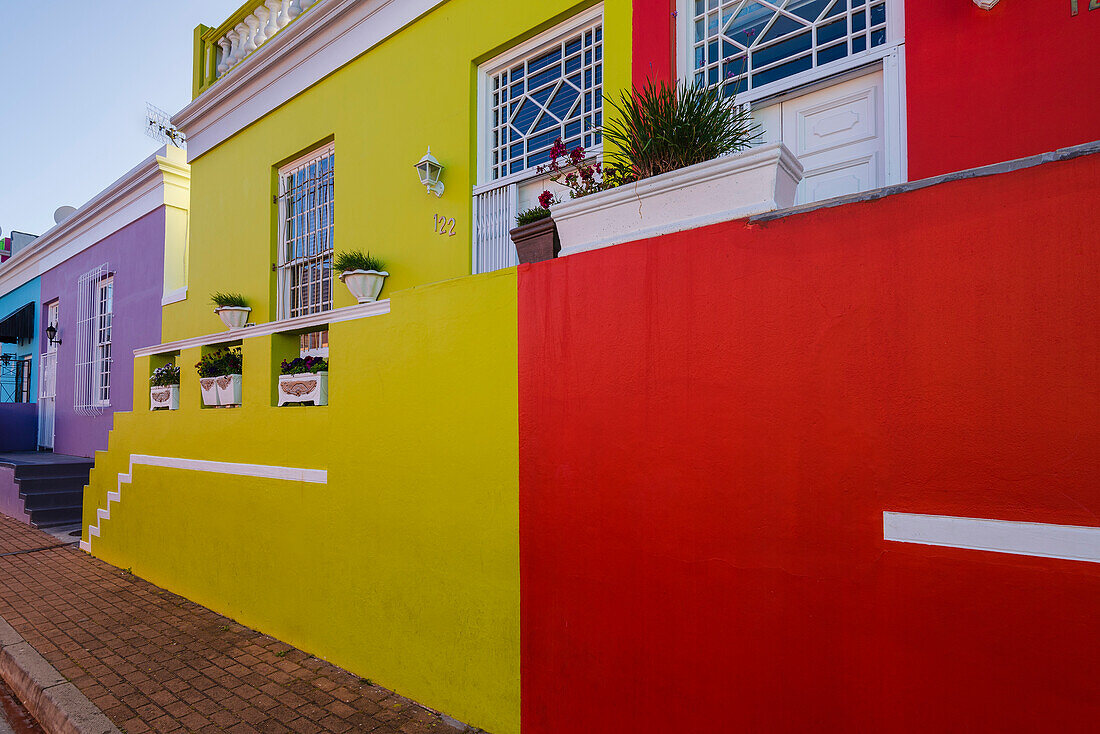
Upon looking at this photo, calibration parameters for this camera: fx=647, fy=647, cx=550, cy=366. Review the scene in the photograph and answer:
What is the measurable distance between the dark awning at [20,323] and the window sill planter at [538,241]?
1638cm

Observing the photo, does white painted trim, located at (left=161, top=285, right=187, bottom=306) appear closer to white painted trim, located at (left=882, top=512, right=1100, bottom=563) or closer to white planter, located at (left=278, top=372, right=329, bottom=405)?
white planter, located at (left=278, top=372, right=329, bottom=405)

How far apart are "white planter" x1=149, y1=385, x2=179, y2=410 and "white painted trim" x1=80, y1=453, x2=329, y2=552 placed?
1.80 ft

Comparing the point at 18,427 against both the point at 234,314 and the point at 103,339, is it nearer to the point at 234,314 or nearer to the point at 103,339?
the point at 103,339

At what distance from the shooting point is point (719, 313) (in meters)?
2.88

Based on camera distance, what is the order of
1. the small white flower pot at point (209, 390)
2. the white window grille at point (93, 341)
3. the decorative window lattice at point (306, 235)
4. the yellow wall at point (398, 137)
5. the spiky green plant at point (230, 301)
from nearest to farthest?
the yellow wall at point (398, 137) < the small white flower pot at point (209, 390) < the decorative window lattice at point (306, 235) < the spiky green plant at point (230, 301) < the white window grille at point (93, 341)

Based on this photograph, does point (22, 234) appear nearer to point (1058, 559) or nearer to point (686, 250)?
point (686, 250)

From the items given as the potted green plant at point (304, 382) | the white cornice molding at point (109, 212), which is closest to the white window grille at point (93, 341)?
the white cornice molding at point (109, 212)

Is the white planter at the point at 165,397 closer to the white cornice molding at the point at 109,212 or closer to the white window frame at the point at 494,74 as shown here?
the white window frame at the point at 494,74

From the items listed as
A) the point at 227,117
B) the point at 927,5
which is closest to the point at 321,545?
the point at 927,5

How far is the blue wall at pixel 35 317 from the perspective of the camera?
1500 cm

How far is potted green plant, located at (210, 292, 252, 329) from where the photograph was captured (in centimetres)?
780

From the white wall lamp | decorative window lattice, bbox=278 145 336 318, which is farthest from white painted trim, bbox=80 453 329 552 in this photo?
the white wall lamp

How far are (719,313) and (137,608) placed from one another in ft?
20.1

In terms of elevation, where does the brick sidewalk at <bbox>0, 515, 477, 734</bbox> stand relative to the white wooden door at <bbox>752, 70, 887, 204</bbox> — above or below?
below
